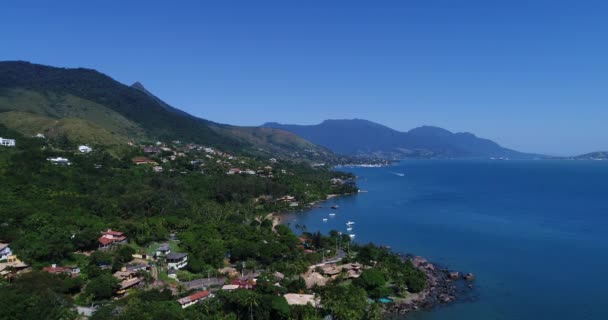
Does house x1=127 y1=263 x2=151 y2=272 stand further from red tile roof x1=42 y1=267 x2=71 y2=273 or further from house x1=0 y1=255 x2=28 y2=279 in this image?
house x1=0 y1=255 x2=28 y2=279

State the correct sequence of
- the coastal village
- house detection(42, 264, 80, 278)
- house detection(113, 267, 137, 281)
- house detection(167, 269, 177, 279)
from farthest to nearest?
house detection(167, 269, 177, 279), house detection(113, 267, 137, 281), house detection(42, 264, 80, 278), the coastal village

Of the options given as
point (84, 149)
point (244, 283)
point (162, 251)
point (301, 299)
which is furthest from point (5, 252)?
point (84, 149)

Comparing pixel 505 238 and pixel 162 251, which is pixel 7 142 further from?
pixel 505 238

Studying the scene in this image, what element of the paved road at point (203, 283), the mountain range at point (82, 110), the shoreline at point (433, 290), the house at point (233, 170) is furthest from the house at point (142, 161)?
the shoreline at point (433, 290)

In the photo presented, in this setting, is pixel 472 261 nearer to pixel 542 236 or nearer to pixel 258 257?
pixel 542 236

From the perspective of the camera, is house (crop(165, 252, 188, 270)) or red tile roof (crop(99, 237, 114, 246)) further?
red tile roof (crop(99, 237, 114, 246))

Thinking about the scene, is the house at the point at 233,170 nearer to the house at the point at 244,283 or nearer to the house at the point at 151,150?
the house at the point at 151,150

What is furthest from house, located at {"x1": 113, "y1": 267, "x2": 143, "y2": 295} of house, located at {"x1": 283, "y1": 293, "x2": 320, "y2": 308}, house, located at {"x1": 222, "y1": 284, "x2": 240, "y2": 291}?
house, located at {"x1": 283, "y1": 293, "x2": 320, "y2": 308}
